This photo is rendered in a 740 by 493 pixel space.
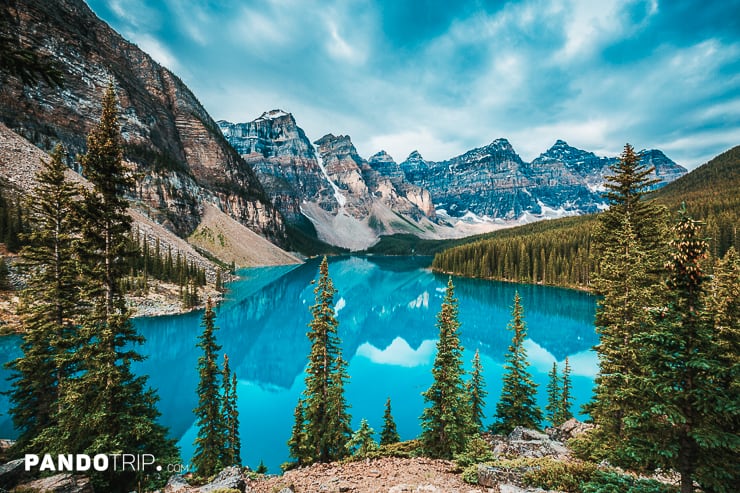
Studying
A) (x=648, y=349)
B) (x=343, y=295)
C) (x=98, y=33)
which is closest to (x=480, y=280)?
(x=343, y=295)

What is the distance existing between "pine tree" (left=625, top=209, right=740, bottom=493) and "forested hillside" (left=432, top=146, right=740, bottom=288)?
70250 millimetres

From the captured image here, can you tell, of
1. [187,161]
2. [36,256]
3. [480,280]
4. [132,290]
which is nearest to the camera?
[36,256]

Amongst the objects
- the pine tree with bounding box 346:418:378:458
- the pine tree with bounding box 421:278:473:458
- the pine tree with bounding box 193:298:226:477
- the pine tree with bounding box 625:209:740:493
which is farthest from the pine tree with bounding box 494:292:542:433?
the pine tree with bounding box 193:298:226:477

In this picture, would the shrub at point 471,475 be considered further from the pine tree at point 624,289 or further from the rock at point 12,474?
the rock at point 12,474

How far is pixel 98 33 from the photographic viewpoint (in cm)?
12750

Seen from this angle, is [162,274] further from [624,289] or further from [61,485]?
[624,289]

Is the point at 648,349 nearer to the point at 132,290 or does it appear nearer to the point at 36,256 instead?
the point at 36,256

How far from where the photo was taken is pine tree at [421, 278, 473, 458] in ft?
47.9

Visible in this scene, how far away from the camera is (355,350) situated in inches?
1674

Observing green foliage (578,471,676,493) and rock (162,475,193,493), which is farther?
rock (162,475,193,493)

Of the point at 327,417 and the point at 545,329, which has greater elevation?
the point at 327,417

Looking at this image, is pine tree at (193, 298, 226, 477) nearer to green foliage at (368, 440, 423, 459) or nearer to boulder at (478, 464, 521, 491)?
green foliage at (368, 440, 423, 459)

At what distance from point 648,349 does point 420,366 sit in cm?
3107

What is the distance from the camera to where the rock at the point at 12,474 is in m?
7.77
